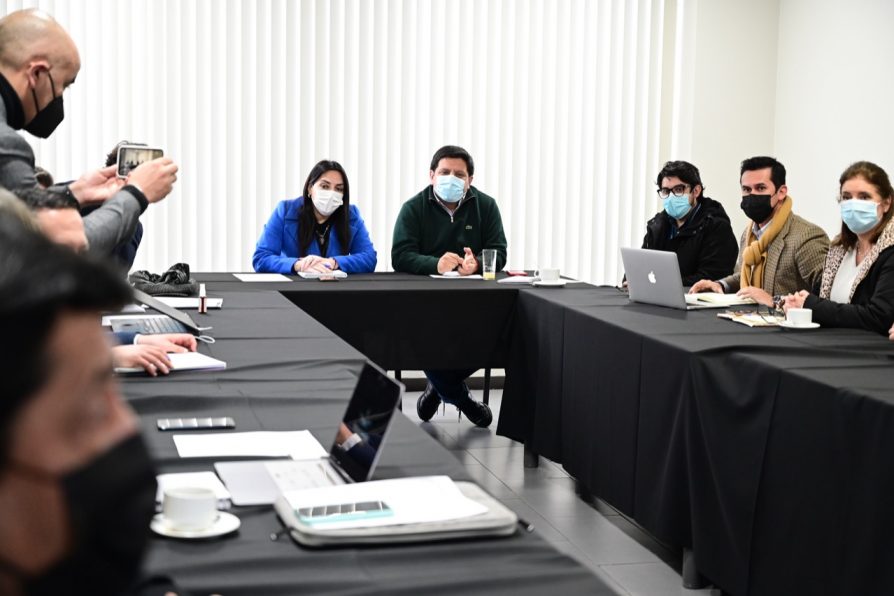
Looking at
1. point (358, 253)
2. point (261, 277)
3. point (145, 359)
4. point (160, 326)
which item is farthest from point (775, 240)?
point (145, 359)

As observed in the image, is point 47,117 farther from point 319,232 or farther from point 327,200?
point 319,232

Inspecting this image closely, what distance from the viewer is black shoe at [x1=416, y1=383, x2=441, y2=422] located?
5.04 metres

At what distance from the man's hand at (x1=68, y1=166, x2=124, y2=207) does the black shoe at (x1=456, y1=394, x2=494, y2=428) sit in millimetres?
2496

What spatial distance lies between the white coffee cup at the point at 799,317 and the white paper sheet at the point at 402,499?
2.10m

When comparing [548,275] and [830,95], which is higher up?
[830,95]

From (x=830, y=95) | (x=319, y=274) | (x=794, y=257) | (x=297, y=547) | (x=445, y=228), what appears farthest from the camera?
(x=830, y=95)

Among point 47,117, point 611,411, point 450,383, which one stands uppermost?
point 47,117

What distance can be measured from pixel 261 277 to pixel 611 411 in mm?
1855

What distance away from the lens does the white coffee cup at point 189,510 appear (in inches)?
52.3

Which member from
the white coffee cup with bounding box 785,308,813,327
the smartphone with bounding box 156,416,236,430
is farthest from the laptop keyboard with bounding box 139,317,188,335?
the white coffee cup with bounding box 785,308,813,327

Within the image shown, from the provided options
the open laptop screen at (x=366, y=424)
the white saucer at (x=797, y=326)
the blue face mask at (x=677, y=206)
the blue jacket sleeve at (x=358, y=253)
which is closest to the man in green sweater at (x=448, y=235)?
the blue jacket sleeve at (x=358, y=253)

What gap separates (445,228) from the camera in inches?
202

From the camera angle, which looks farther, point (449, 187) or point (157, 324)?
point (449, 187)

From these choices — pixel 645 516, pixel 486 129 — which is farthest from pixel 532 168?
pixel 645 516
